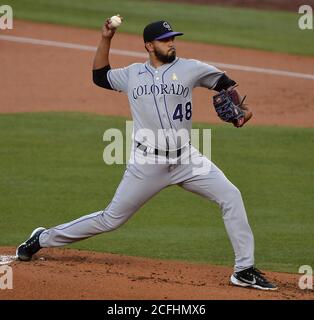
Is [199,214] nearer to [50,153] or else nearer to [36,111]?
[50,153]

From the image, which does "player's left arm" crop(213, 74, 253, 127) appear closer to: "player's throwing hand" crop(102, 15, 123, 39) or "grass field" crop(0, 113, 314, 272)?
"player's throwing hand" crop(102, 15, 123, 39)

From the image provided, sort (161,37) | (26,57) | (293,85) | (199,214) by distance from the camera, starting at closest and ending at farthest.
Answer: (161,37) < (199,214) < (293,85) < (26,57)

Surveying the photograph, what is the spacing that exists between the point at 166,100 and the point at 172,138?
0.29 meters

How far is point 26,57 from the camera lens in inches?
696

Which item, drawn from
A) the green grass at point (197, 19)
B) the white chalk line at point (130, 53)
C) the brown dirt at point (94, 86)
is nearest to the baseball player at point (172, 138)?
the brown dirt at point (94, 86)

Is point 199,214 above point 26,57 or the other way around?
the other way around

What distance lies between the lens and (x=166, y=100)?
753 cm

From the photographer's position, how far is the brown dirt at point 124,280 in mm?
7043

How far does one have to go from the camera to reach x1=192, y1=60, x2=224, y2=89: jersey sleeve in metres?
7.61

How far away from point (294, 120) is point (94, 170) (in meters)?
3.70

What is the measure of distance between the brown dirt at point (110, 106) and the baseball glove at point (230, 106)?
4.20 feet

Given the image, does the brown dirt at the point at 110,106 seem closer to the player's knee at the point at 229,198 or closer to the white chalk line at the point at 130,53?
the white chalk line at the point at 130,53

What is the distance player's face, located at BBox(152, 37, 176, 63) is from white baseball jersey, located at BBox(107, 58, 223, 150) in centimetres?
5
